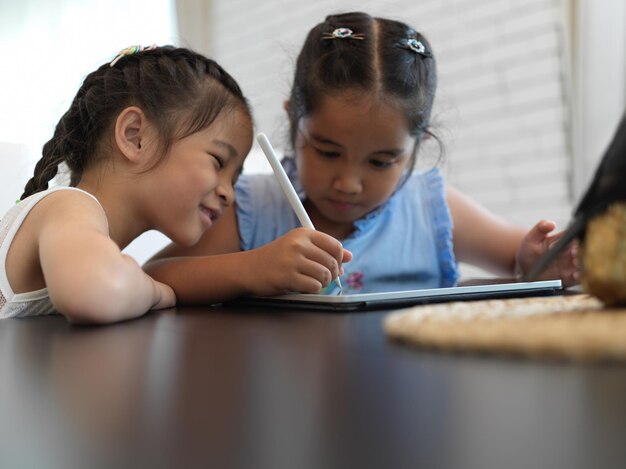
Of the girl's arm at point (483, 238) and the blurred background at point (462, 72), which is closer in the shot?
the girl's arm at point (483, 238)

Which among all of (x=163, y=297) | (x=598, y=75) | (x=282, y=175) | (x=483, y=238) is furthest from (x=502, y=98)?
(x=163, y=297)

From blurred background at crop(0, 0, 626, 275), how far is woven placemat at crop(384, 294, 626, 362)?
1.02 meters

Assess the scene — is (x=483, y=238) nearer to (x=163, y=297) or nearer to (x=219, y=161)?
(x=219, y=161)

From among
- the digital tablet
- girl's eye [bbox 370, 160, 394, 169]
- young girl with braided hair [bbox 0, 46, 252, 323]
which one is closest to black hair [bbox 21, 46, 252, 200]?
young girl with braided hair [bbox 0, 46, 252, 323]

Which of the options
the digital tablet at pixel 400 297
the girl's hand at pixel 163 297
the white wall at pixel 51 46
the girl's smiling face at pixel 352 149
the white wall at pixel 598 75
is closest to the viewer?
the digital tablet at pixel 400 297

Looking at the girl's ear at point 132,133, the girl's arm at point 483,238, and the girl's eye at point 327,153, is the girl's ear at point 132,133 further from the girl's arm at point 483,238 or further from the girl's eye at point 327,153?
the girl's arm at point 483,238

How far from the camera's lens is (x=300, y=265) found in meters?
0.76

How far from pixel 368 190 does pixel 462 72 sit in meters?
1.06

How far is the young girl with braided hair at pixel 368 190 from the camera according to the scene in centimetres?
109

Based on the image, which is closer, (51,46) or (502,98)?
(502,98)

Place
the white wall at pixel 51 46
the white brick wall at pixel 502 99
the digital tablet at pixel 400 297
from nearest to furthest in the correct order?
1. the digital tablet at pixel 400 297
2. the white brick wall at pixel 502 99
3. the white wall at pixel 51 46

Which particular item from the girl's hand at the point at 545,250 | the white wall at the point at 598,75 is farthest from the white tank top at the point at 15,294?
the white wall at the point at 598,75

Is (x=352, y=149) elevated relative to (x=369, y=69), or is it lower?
lower

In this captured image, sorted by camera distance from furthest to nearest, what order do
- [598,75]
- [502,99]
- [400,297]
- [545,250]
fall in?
[502,99] → [598,75] → [545,250] → [400,297]
